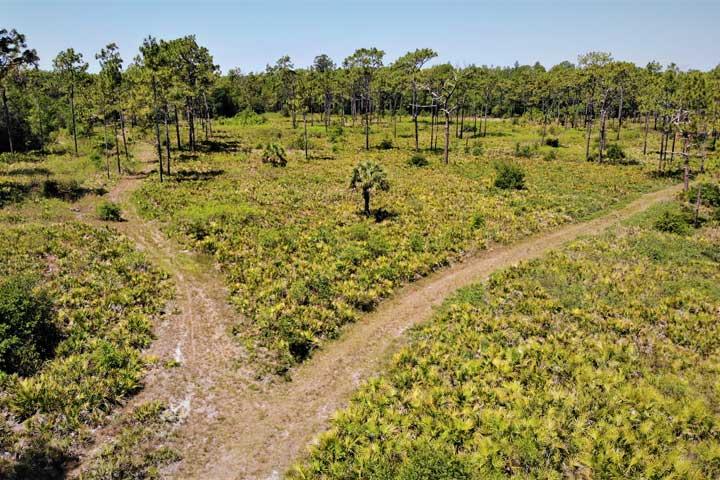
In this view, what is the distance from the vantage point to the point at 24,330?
17.1 m

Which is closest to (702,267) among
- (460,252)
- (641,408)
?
(460,252)

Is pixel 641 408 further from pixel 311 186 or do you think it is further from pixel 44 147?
pixel 44 147

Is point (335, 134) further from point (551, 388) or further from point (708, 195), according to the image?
point (551, 388)

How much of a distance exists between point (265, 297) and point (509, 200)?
26.9m

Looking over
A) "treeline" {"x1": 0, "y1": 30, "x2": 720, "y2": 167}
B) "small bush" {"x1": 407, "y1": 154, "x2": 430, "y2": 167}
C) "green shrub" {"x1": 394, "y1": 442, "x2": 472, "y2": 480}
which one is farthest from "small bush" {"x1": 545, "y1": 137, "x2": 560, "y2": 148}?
"green shrub" {"x1": 394, "y1": 442, "x2": 472, "y2": 480}

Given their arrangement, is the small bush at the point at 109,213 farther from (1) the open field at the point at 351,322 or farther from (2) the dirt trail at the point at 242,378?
(2) the dirt trail at the point at 242,378

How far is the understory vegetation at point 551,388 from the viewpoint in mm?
12828

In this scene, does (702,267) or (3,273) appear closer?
(3,273)

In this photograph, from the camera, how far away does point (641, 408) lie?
14.9 metres

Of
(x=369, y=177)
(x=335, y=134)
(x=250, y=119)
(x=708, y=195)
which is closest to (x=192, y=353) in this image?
(x=369, y=177)

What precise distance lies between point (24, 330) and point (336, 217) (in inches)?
850

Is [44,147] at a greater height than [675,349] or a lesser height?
greater

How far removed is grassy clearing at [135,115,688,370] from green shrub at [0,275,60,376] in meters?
7.60

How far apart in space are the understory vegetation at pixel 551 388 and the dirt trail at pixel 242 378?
119 centimetres
